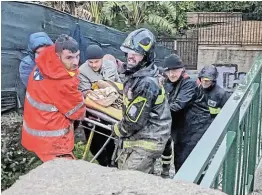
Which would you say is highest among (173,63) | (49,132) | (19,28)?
(19,28)

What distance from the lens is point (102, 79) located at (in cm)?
516

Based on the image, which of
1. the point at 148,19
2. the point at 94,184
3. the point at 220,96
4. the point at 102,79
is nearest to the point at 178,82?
the point at 220,96

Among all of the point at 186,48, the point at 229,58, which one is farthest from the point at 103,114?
the point at 186,48

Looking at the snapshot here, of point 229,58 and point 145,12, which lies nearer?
point 229,58

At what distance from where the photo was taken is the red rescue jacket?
4.22m

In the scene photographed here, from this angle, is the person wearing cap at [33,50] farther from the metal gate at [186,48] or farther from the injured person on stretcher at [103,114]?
the metal gate at [186,48]

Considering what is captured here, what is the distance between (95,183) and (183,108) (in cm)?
334

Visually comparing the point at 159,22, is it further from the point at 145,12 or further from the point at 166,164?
the point at 166,164

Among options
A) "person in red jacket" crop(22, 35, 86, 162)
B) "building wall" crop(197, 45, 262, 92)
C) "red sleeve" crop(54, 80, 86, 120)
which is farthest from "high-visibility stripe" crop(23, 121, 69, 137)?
"building wall" crop(197, 45, 262, 92)

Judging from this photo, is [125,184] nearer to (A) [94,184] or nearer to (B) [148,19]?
(A) [94,184]

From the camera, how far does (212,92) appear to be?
4965 millimetres

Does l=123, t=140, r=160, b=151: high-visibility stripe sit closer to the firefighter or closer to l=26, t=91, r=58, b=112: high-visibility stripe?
the firefighter

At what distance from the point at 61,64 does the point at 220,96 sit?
1.56 m

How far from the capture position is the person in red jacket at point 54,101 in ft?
13.9
